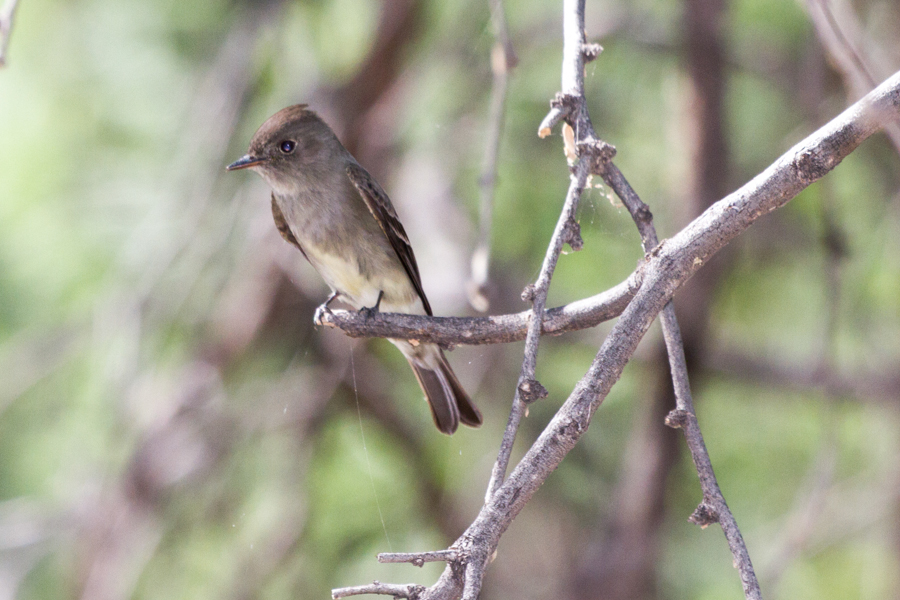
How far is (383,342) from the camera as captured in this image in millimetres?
5672

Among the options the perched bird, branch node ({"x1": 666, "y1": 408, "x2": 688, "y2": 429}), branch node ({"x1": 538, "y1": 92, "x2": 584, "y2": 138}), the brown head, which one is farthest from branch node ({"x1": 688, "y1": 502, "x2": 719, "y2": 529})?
the brown head

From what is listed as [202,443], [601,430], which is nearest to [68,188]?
[202,443]

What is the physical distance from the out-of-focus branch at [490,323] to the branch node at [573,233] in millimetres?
116

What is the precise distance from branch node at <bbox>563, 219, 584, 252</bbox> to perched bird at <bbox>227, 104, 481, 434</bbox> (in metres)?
1.65

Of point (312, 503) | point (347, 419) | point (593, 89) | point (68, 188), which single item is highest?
point (593, 89)

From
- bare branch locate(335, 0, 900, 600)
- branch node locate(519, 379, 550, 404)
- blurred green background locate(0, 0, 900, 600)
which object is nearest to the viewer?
bare branch locate(335, 0, 900, 600)

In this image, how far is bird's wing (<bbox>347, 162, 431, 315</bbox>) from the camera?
11.2 feet

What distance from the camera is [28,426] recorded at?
546 cm

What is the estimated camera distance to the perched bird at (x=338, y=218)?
11.3 ft

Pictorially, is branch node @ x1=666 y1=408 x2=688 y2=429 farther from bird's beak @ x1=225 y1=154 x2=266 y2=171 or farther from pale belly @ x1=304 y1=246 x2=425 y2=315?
bird's beak @ x1=225 y1=154 x2=266 y2=171

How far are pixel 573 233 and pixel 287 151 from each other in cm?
204

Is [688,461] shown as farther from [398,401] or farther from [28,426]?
[28,426]

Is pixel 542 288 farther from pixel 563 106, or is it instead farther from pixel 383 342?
pixel 383 342

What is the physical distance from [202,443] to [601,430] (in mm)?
2317
